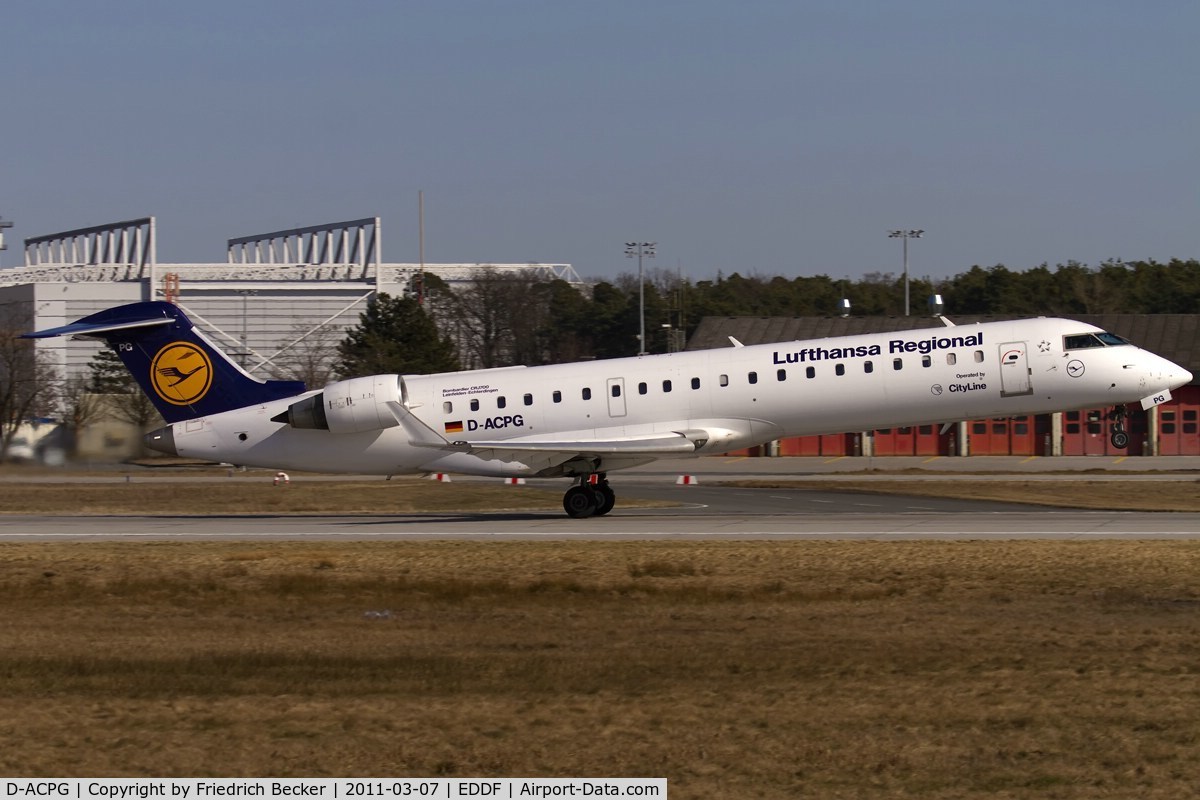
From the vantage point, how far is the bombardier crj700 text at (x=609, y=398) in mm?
27812

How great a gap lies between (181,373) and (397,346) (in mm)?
40701

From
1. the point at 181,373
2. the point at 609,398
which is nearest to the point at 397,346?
the point at 181,373

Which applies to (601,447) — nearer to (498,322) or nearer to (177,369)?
(177,369)

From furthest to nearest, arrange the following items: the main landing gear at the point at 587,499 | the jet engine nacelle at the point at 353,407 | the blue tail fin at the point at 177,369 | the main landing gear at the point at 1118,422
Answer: the blue tail fin at the point at 177,369, the main landing gear at the point at 587,499, the jet engine nacelle at the point at 353,407, the main landing gear at the point at 1118,422

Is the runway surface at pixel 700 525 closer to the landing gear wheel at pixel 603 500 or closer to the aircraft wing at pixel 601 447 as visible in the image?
the landing gear wheel at pixel 603 500

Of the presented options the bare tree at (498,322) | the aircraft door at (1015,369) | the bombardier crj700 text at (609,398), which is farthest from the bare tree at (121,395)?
the bare tree at (498,322)

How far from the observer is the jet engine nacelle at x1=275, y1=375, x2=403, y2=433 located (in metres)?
29.1

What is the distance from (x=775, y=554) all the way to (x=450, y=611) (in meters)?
5.91

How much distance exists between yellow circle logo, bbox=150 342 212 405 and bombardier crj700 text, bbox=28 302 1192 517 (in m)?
0.03

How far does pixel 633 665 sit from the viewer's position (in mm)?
14695

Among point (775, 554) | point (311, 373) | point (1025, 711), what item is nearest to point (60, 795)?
point (1025, 711)

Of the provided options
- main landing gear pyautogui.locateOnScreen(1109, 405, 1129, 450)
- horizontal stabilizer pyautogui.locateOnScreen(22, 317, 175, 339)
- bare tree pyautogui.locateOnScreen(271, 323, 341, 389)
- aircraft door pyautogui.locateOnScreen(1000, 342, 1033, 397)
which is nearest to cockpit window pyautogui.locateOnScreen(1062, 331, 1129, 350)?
aircraft door pyautogui.locateOnScreen(1000, 342, 1033, 397)

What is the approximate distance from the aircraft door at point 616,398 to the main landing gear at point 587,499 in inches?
63.3

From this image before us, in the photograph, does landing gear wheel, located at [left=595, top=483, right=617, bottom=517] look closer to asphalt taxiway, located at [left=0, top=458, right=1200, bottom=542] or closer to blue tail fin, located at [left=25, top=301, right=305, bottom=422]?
asphalt taxiway, located at [left=0, top=458, right=1200, bottom=542]
